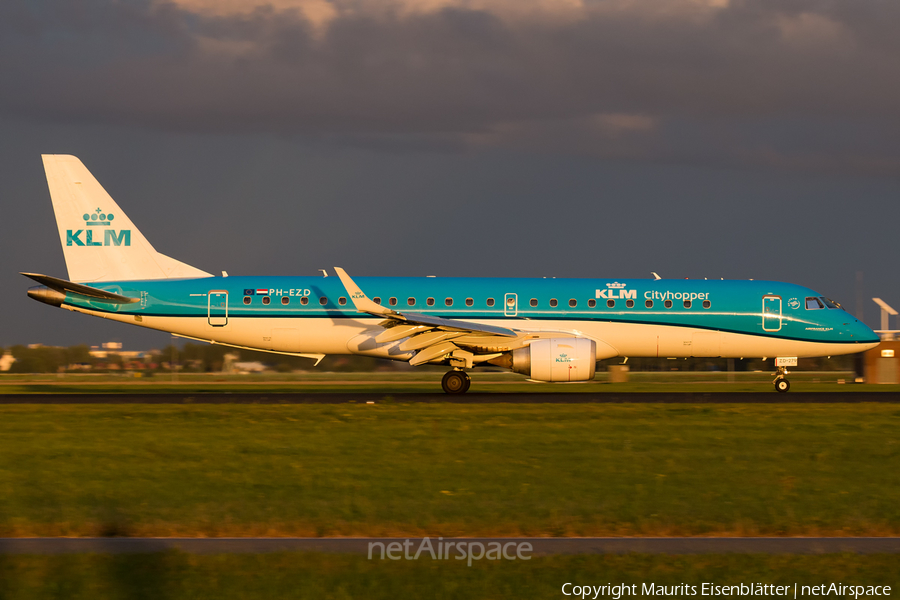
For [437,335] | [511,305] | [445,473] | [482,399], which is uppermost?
[511,305]

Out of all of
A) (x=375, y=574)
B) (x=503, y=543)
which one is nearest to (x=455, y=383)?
(x=503, y=543)

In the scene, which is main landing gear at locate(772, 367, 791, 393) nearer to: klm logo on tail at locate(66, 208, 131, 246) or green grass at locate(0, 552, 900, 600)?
klm logo on tail at locate(66, 208, 131, 246)

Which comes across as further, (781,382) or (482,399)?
(781,382)

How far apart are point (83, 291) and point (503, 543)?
23.4 metres

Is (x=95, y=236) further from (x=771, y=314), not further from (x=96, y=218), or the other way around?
(x=771, y=314)

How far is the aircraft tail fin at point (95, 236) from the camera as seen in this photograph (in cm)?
2927

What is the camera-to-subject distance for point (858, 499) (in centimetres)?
1076

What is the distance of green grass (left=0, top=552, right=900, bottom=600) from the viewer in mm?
6625

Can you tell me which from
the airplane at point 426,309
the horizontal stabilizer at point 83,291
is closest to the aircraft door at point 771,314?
the airplane at point 426,309

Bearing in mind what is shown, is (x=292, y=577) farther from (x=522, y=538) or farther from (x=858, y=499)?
(x=858, y=499)

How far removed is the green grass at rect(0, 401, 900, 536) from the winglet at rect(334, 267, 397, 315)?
203 inches

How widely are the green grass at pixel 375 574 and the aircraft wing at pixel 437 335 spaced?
59.8ft

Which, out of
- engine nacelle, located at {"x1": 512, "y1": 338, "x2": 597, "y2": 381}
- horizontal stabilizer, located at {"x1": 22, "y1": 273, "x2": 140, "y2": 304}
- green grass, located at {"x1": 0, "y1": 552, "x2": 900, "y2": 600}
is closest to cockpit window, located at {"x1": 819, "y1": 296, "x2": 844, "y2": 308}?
engine nacelle, located at {"x1": 512, "y1": 338, "x2": 597, "y2": 381}

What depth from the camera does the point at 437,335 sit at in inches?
1053
